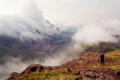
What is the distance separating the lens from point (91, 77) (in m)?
176

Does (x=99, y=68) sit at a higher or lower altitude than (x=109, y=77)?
higher

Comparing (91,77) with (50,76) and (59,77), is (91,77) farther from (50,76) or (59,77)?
(50,76)

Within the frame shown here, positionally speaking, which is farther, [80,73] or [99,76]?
[80,73]

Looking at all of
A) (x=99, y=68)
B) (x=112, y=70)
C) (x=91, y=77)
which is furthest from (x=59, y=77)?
(x=112, y=70)

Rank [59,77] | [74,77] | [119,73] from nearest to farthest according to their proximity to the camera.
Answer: [119,73] → [74,77] → [59,77]

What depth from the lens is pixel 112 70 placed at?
568 ft

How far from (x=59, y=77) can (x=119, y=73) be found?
80795mm

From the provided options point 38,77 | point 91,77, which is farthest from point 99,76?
point 38,77

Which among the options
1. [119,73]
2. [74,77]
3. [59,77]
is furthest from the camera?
[59,77]

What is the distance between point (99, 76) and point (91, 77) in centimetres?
1059

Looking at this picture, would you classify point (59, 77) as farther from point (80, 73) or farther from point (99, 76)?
point (99, 76)

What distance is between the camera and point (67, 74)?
7746 inches

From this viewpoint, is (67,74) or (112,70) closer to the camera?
(112,70)

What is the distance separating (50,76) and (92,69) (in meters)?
62.5
